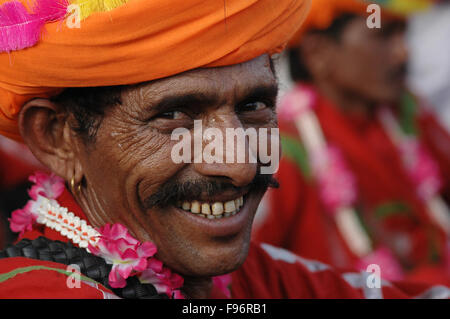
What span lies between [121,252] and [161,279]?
0.63 feet

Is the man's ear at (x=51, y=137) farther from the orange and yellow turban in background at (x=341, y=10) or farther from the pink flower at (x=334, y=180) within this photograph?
the orange and yellow turban in background at (x=341, y=10)

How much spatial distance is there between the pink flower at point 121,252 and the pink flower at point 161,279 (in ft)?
0.18

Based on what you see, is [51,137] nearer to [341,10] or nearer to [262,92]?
[262,92]

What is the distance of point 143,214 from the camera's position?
9.04 ft

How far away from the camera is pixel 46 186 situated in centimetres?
290

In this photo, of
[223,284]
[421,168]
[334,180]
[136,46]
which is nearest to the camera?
[136,46]

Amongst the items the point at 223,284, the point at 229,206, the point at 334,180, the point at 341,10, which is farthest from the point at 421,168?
the point at 229,206

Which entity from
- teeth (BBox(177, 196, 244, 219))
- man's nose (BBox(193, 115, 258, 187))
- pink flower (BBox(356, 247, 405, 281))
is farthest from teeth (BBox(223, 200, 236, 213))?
pink flower (BBox(356, 247, 405, 281))

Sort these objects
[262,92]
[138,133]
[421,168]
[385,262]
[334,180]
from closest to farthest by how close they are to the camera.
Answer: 1. [138,133]
2. [262,92]
3. [385,262]
4. [334,180]
5. [421,168]

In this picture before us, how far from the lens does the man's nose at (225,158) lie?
2.63m

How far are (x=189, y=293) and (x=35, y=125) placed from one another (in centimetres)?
90

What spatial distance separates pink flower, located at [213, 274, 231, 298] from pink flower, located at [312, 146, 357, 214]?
2.83 meters

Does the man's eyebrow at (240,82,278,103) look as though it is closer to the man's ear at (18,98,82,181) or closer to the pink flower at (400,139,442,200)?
the man's ear at (18,98,82,181)
